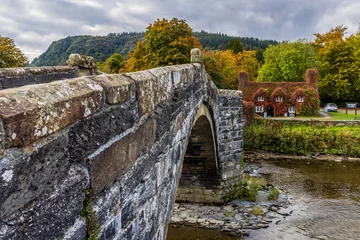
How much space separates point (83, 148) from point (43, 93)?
378 millimetres

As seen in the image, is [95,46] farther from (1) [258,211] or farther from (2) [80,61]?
(2) [80,61]

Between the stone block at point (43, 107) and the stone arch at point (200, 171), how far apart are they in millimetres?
9404

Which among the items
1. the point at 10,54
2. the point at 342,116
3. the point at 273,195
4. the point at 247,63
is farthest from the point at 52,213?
the point at 247,63

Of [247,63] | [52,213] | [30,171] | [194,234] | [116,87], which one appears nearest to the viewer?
[30,171]

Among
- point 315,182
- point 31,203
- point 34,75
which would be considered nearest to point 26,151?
point 31,203

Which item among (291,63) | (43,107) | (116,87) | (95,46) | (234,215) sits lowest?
(234,215)

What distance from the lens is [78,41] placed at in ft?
251

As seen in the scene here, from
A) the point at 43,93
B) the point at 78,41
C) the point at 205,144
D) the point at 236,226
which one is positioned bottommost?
the point at 236,226

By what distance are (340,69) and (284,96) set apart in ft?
33.3

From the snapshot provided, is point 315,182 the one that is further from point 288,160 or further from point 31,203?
point 31,203

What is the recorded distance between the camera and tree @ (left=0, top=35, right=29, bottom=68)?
56.2ft

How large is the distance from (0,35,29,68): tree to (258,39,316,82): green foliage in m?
23.9

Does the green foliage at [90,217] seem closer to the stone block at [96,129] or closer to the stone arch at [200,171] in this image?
the stone block at [96,129]

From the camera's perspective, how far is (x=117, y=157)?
2.27 meters
